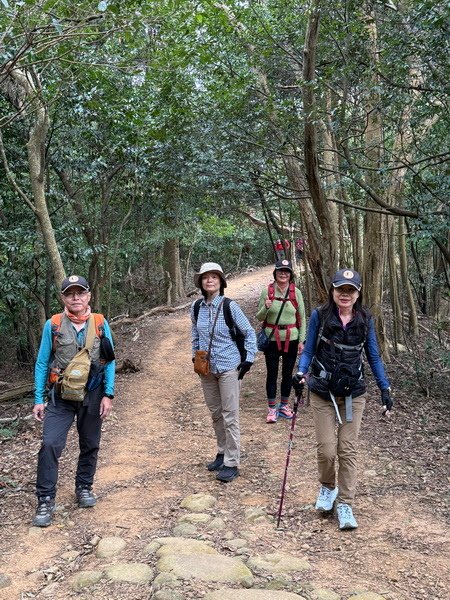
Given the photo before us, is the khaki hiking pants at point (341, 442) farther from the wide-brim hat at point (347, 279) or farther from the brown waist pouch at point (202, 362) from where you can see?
the brown waist pouch at point (202, 362)

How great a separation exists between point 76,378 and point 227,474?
1763mm

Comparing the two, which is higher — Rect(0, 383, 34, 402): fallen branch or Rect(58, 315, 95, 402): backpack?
Rect(58, 315, 95, 402): backpack

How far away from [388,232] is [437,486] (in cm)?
545

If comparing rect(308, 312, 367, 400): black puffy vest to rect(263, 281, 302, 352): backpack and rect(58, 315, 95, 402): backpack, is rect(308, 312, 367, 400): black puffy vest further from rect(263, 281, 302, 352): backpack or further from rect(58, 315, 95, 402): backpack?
rect(263, 281, 302, 352): backpack

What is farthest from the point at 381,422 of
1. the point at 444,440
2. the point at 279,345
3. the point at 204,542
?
the point at 204,542

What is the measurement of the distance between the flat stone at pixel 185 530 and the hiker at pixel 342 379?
1078 millimetres

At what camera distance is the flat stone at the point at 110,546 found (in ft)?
13.0

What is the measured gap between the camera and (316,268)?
8211mm

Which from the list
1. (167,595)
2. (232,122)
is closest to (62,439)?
(167,595)

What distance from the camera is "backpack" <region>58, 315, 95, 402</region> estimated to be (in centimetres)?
448

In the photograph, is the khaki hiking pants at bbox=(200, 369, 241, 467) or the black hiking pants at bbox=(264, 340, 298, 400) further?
the black hiking pants at bbox=(264, 340, 298, 400)

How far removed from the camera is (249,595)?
10.5ft

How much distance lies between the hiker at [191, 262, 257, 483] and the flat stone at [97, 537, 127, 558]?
139cm

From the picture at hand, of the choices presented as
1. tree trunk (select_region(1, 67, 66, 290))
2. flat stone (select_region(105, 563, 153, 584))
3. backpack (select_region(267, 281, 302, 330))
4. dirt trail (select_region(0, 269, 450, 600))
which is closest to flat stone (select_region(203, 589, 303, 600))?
dirt trail (select_region(0, 269, 450, 600))
